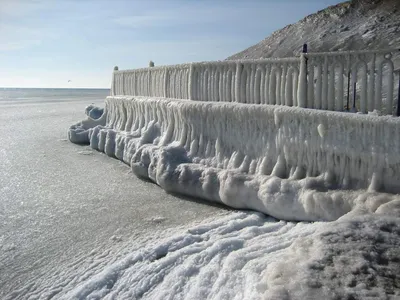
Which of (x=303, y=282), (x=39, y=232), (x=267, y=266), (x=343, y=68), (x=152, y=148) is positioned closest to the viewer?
(x=303, y=282)

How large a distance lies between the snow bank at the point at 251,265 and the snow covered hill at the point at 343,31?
5.55 meters

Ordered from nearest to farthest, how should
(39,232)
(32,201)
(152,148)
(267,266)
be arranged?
(267,266), (39,232), (32,201), (152,148)

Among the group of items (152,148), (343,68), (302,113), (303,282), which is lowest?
(303,282)

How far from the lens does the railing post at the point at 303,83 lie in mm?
6371

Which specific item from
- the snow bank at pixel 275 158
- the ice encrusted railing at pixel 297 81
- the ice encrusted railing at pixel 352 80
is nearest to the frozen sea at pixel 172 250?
the snow bank at pixel 275 158

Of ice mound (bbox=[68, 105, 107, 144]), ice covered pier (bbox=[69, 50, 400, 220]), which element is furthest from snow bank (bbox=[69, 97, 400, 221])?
ice mound (bbox=[68, 105, 107, 144])

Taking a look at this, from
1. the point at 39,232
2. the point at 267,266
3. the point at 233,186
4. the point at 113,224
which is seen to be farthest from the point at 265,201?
the point at 39,232

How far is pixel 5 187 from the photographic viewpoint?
9.41m

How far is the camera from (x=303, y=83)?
20.9 feet

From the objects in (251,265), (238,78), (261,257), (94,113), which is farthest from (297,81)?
(94,113)

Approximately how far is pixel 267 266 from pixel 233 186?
2633 mm

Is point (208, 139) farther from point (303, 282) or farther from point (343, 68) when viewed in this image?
point (303, 282)

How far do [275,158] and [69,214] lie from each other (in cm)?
395

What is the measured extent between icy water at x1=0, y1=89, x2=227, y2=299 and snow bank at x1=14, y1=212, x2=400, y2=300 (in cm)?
35
